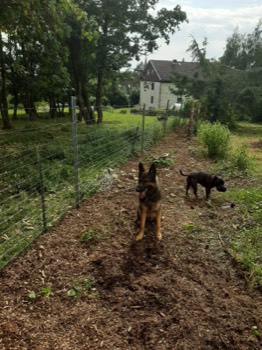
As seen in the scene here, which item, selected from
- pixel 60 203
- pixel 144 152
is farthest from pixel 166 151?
pixel 60 203

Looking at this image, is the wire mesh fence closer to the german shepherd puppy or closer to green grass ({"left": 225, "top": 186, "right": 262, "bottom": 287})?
the german shepherd puppy

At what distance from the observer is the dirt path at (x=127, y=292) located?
251 centimetres

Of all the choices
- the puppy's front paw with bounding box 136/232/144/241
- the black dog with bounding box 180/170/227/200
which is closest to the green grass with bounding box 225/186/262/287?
the black dog with bounding box 180/170/227/200

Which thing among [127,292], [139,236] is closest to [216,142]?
[139,236]

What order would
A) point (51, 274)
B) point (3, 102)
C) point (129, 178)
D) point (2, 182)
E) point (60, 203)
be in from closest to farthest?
1. point (51, 274)
2. point (60, 203)
3. point (2, 182)
4. point (129, 178)
5. point (3, 102)

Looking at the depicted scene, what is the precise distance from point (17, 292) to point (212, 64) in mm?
23233

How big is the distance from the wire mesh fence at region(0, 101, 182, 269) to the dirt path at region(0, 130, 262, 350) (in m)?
0.36

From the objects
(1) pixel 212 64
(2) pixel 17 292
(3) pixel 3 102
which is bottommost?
(2) pixel 17 292

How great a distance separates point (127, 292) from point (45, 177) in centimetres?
398

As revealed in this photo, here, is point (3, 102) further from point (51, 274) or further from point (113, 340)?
point (113, 340)

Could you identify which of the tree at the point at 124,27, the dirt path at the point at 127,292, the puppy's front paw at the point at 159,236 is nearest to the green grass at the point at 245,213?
the dirt path at the point at 127,292

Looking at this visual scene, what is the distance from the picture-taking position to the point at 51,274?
334cm

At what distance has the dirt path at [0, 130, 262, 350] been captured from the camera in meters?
2.51

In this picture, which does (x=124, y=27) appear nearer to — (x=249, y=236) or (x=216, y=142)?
(x=216, y=142)
